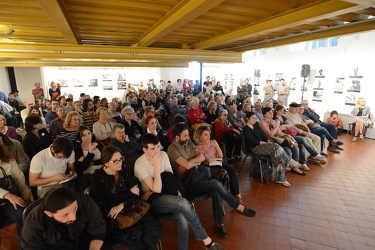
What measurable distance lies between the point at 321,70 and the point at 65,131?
987cm

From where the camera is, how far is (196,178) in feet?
9.95

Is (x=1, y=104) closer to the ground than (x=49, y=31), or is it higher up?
closer to the ground

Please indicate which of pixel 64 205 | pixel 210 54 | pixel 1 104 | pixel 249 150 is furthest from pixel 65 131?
pixel 1 104

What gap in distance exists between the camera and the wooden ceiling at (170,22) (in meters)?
2.36

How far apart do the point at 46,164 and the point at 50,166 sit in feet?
0.17

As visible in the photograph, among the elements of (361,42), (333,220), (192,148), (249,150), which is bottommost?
(333,220)

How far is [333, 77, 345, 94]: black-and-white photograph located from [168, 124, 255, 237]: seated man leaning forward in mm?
7934

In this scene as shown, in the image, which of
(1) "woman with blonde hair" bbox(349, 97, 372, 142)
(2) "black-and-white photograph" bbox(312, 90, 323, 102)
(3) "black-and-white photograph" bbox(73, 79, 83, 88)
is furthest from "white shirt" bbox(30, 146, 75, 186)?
(3) "black-and-white photograph" bbox(73, 79, 83, 88)

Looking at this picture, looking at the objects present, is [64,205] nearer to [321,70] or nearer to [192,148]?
[192,148]

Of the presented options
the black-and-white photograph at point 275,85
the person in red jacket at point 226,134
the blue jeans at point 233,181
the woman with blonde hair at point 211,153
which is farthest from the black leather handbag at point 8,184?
the black-and-white photograph at point 275,85

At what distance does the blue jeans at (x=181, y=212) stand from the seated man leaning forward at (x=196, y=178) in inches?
20.0

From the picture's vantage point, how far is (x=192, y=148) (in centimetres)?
343

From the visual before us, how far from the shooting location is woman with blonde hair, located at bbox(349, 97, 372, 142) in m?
7.36

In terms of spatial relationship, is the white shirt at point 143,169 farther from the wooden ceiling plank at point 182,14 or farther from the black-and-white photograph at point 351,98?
the black-and-white photograph at point 351,98
